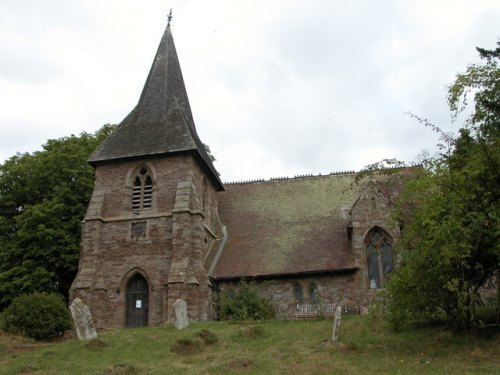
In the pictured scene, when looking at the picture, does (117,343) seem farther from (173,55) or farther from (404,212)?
(173,55)

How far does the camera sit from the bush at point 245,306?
74.0 feet

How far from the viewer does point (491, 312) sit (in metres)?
17.3

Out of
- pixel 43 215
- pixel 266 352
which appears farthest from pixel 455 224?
pixel 43 215

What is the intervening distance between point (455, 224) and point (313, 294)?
1140 cm

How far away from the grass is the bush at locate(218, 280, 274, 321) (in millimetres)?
3170

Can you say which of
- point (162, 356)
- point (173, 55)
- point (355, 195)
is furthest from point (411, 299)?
point (173, 55)

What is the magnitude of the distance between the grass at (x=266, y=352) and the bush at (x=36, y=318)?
0.79 m

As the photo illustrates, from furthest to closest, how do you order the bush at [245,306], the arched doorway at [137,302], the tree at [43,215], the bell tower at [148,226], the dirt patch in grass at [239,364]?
the tree at [43,215], the arched doorway at [137,302], the bell tower at [148,226], the bush at [245,306], the dirt patch in grass at [239,364]

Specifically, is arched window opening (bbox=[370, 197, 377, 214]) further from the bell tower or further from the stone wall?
the bell tower

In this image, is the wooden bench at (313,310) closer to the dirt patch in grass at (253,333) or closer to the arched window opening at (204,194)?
the dirt patch in grass at (253,333)

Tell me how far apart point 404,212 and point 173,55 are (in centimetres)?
1967

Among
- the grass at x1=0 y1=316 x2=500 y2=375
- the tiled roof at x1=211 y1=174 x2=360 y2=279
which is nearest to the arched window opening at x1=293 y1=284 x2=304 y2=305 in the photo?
the tiled roof at x1=211 y1=174 x2=360 y2=279

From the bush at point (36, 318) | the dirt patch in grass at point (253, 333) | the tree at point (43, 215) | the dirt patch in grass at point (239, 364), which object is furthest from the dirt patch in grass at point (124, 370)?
the tree at point (43, 215)

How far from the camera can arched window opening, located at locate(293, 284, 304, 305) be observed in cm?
2394
